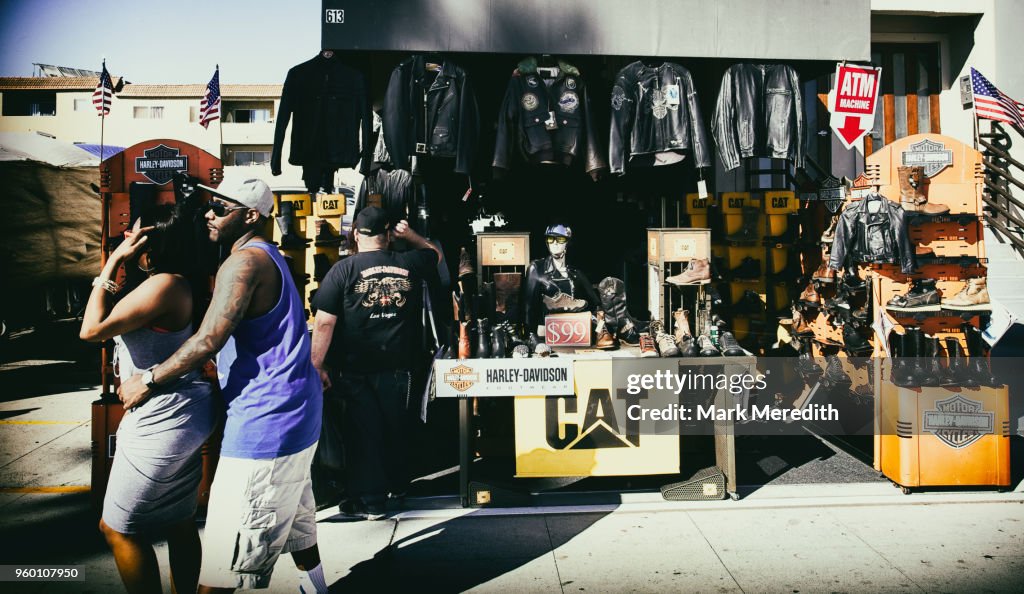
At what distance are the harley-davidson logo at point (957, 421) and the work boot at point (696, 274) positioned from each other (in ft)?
6.74

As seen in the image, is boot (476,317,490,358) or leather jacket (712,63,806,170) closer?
boot (476,317,490,358)

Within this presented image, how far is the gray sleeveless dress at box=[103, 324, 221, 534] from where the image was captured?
9.21 feet

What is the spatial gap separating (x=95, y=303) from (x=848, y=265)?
6.00 metres

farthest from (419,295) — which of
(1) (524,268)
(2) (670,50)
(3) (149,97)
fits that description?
(3) (149,97)

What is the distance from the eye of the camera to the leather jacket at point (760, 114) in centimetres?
616

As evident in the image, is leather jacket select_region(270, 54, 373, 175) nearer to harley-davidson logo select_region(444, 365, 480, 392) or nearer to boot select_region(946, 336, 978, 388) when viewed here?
harley-davidson logo select_region(444, 365, 480, 392)

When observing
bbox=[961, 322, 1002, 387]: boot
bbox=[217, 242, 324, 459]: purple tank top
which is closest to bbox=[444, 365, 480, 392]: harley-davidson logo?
bbox=[217, 242, 324, 459]: purple tank top

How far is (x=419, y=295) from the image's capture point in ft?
15.8

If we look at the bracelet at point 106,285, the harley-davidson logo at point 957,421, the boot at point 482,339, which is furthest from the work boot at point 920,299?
the bracelet at point 106,285

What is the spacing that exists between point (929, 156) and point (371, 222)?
4797 mm

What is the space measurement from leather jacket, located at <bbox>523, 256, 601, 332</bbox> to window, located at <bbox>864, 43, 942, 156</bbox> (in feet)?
18.6

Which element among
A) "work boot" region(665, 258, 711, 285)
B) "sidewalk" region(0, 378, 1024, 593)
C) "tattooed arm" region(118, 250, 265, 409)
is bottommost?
"sidewalk" region(0, 378, 1024, 593)

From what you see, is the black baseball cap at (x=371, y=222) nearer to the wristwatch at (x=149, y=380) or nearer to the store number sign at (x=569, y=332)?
the store number sign at (x=569, y=332)

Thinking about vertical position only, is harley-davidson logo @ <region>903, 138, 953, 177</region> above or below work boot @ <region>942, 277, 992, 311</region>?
above
